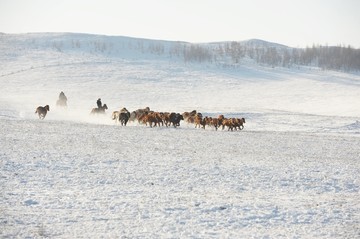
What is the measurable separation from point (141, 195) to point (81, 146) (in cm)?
767

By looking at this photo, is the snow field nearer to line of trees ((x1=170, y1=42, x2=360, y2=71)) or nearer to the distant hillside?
the distant hillside

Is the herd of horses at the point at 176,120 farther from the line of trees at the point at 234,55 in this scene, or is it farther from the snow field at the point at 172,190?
the line of trees at the point at 234,55

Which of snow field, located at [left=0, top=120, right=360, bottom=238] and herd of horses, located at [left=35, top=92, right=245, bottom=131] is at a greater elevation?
snow field, located at [left=0, top=120, right=360, bottom=238]

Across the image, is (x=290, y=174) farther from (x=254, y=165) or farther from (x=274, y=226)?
(x=274, y=226)

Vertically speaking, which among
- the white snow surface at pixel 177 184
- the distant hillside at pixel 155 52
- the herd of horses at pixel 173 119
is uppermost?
the distant hillside at pixel 155 52

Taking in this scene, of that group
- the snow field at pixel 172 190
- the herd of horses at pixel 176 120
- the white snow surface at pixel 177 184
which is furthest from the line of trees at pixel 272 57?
the snow field at pixel 172 190

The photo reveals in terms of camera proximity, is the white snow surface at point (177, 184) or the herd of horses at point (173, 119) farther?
the herd of horses at point (173, 119)

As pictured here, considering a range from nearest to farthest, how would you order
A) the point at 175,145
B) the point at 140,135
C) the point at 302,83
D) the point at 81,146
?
the point at 81,146, the point at 175,145, the point at 140,135, the point at 302,83

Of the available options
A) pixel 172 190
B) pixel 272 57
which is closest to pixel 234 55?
pixel 272 57

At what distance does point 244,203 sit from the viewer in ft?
32.0

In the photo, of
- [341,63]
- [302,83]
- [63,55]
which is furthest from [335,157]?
[341,63]

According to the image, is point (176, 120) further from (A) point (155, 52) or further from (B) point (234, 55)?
(B) point (234, 55)

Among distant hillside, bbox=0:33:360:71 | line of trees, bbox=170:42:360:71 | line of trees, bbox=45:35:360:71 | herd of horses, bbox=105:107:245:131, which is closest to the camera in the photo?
herd of horses, bbox=105:107:245:131

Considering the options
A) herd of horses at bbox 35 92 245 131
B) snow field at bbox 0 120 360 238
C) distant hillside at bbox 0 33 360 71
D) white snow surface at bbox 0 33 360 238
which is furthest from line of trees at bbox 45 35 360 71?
snow field at bbox 0 120 360 238
